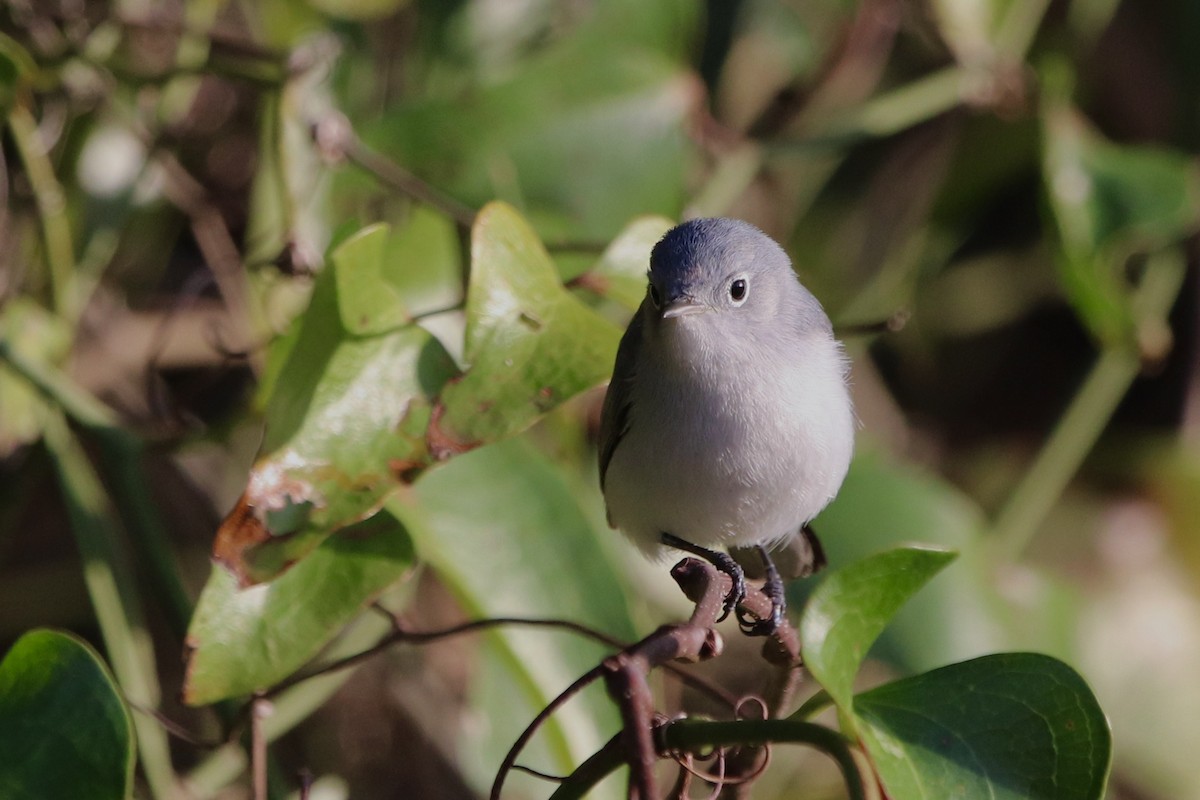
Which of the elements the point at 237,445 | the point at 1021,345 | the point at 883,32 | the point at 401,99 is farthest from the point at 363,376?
the point at 1021,345

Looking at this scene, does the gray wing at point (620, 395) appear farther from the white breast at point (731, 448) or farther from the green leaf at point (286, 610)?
the green leaf at point (286, 610)

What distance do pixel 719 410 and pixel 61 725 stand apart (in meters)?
0.92

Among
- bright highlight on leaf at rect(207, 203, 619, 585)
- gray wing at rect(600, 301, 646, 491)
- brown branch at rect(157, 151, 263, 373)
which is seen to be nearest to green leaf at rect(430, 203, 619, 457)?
bright highlight on leaf at rect(207, 203, 619, 585)

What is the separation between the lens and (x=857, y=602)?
135 cm

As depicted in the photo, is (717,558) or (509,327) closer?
(509,327)

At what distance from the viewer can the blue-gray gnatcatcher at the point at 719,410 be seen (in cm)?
188

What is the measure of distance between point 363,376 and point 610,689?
0.63 m

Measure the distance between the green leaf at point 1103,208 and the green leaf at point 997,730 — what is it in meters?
1.83

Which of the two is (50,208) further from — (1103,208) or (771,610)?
(1103,208)

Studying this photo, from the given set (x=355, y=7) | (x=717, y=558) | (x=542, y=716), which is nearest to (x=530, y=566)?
(x=717, y=558)

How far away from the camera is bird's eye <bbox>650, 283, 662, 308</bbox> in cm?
192

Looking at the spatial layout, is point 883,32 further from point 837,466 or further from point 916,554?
point 916,554

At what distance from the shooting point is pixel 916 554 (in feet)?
4.40

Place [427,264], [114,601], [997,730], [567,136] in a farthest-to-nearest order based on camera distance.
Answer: [567,136] < [427,264] < [114,601] < [997,730]
